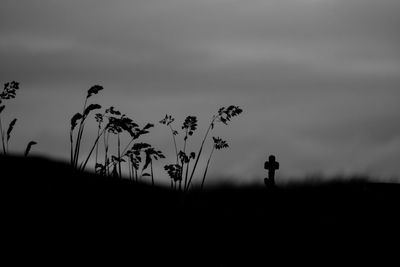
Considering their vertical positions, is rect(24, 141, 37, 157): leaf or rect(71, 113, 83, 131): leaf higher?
rect(71, 113, 83, 131): leaf

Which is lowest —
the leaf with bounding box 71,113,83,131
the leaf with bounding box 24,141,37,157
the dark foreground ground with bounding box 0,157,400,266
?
the dark foreground ground with bounding box 0,157,400,266

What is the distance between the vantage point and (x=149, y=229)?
4348 mm

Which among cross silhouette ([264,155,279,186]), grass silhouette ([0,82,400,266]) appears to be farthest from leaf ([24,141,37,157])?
cross silhouette ([264,155,279,186])

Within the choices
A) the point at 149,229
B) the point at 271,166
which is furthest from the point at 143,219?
the point at 271,166

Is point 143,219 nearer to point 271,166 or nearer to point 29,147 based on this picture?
point 29,147

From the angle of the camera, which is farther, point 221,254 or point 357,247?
point 357,247

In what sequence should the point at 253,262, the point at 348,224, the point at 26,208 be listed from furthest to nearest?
the point at 348,224
the point at 253,262
the point at 26,208

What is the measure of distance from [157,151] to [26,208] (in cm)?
160

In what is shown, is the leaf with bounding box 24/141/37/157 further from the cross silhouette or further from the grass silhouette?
the cross silhouette

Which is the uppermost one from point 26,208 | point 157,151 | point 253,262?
point 157,151

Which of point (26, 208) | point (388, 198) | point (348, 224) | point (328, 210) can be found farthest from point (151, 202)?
point (388, 198)

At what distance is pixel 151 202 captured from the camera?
5172mm

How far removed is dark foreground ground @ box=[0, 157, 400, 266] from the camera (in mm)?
3857

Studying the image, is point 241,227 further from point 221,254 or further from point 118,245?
point 118,245
